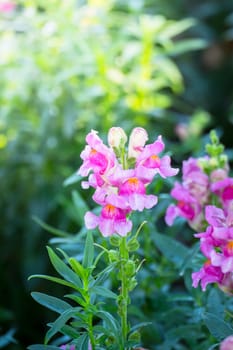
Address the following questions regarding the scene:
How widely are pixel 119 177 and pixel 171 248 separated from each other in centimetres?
31

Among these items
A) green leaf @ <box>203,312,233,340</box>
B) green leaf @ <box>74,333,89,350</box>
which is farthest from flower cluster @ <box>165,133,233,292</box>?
green leaf @ <box>74,333,89,350</box>

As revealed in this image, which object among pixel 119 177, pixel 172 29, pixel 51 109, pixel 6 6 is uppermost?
pixel 6 6

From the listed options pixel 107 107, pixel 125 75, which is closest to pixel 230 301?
pixel 107 107

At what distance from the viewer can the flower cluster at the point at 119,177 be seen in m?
1.01

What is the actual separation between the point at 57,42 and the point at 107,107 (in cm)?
24

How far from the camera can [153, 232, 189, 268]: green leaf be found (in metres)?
1.27

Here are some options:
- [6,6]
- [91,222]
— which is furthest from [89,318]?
[6,6]

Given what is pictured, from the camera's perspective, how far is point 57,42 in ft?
6.32

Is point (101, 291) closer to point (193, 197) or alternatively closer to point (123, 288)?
point (123, 288)

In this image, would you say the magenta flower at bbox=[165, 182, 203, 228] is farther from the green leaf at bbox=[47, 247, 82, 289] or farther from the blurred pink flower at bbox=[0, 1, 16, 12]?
the blurred pink flower at bbox=[0, 1, 16, 12]

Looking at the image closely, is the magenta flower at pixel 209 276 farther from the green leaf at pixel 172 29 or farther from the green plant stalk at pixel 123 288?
the green leaf at pixel 172 29

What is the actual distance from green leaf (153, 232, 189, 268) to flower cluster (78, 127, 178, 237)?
255 millimetres

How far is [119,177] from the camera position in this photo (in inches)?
39.8

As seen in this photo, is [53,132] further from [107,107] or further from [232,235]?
[232,235]
